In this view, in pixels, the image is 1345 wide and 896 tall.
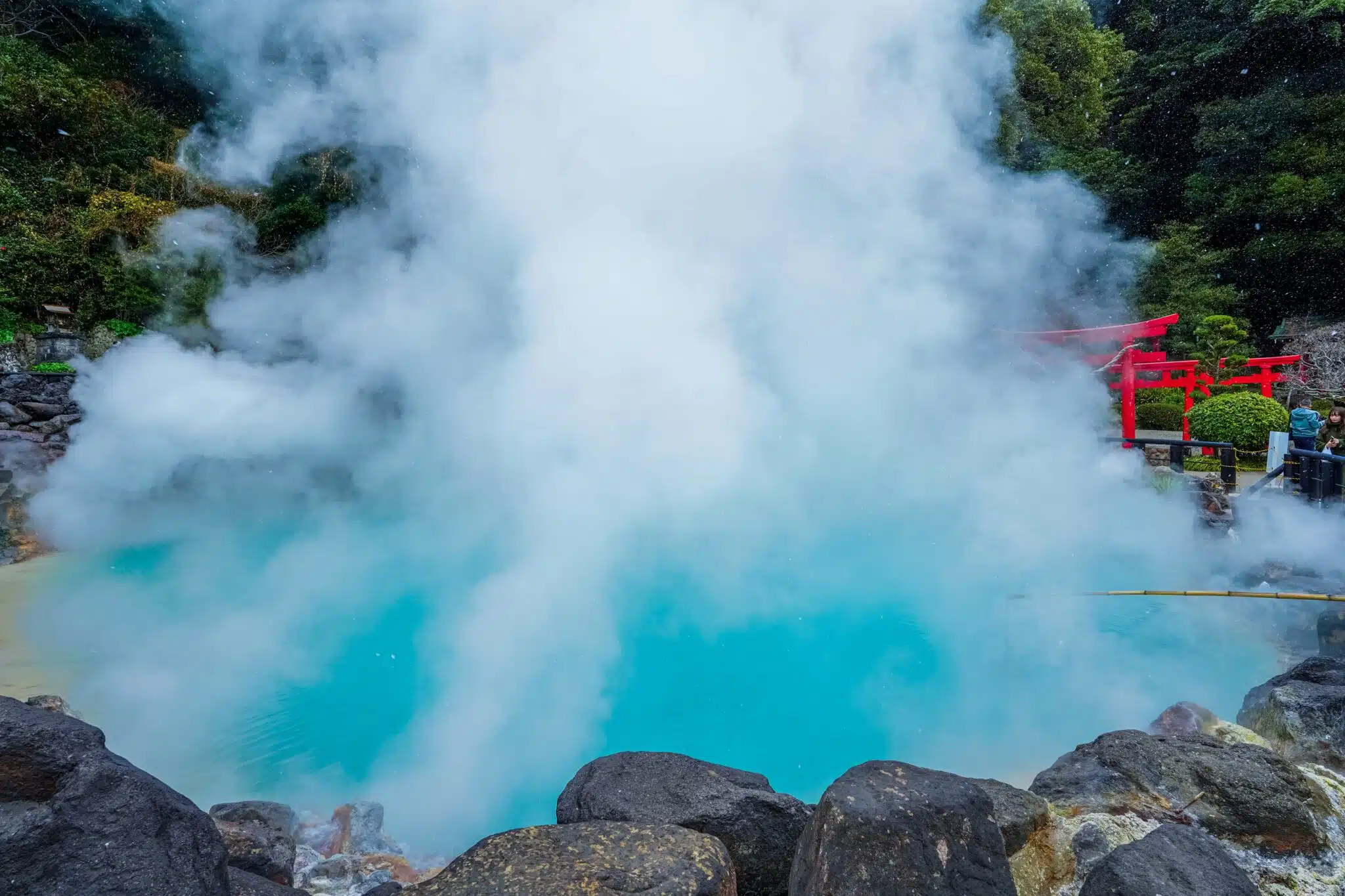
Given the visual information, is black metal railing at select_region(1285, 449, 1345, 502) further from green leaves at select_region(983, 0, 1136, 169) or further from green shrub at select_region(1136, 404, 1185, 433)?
green shrub at select_region(1136, 404, 1185, 433)

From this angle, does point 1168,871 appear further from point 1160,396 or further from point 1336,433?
point 1160,396

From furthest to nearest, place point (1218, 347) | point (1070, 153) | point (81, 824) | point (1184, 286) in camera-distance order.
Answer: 1. point (1070, 153)
2. point (1184, 286)
3. point (1218, 347)
4. point (81, 824)

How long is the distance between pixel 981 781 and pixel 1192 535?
17.9 ft

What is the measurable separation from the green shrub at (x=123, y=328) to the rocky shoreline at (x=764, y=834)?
10376mm

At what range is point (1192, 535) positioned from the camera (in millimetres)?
6324

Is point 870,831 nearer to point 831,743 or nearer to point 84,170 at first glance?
point 831,743

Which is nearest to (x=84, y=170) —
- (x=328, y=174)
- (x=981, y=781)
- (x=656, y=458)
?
(x=328, y=174)

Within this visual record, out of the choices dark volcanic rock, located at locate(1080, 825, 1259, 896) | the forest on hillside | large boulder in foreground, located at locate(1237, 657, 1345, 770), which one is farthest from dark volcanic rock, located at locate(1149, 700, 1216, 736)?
the forest on hillside

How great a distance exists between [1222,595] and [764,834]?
3650mm

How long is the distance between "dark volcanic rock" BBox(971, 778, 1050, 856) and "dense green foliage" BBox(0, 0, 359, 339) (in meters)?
9.44

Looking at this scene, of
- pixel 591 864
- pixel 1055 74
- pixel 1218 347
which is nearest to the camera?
pixel 591 864

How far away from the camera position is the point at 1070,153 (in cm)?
1595

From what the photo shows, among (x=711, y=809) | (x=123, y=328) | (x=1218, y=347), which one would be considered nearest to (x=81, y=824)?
(x=711, y=809)

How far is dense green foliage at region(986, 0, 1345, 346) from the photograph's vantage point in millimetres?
14805
